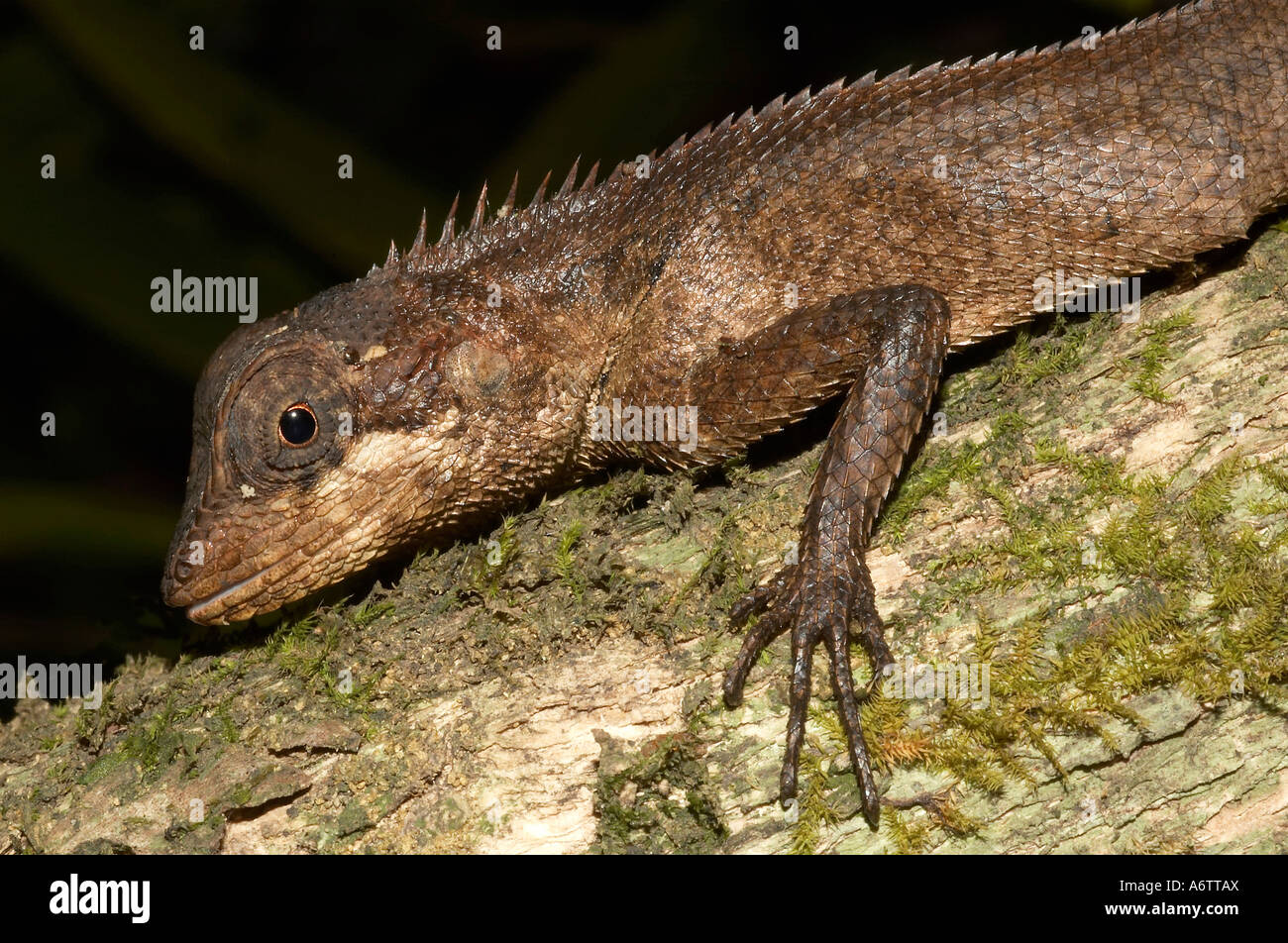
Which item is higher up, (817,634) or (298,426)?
(298,426)

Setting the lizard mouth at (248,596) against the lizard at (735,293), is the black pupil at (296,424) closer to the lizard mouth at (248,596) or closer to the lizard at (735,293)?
the lizard at (735,293)

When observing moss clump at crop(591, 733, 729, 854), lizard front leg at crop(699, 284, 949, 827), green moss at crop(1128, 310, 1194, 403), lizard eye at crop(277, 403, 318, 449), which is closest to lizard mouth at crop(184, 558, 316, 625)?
lizard eye at crop(277, 403, 318, 449)

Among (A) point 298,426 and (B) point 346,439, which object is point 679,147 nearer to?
(B) point 346,439

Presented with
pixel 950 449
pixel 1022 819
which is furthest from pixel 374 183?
pixel 1022 819

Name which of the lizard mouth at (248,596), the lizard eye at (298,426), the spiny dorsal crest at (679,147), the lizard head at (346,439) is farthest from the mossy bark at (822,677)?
the spiny dorsal crest at (679,147)

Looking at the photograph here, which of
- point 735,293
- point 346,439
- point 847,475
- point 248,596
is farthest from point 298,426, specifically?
point 847,475

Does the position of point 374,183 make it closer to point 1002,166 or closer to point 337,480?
point 337,480
